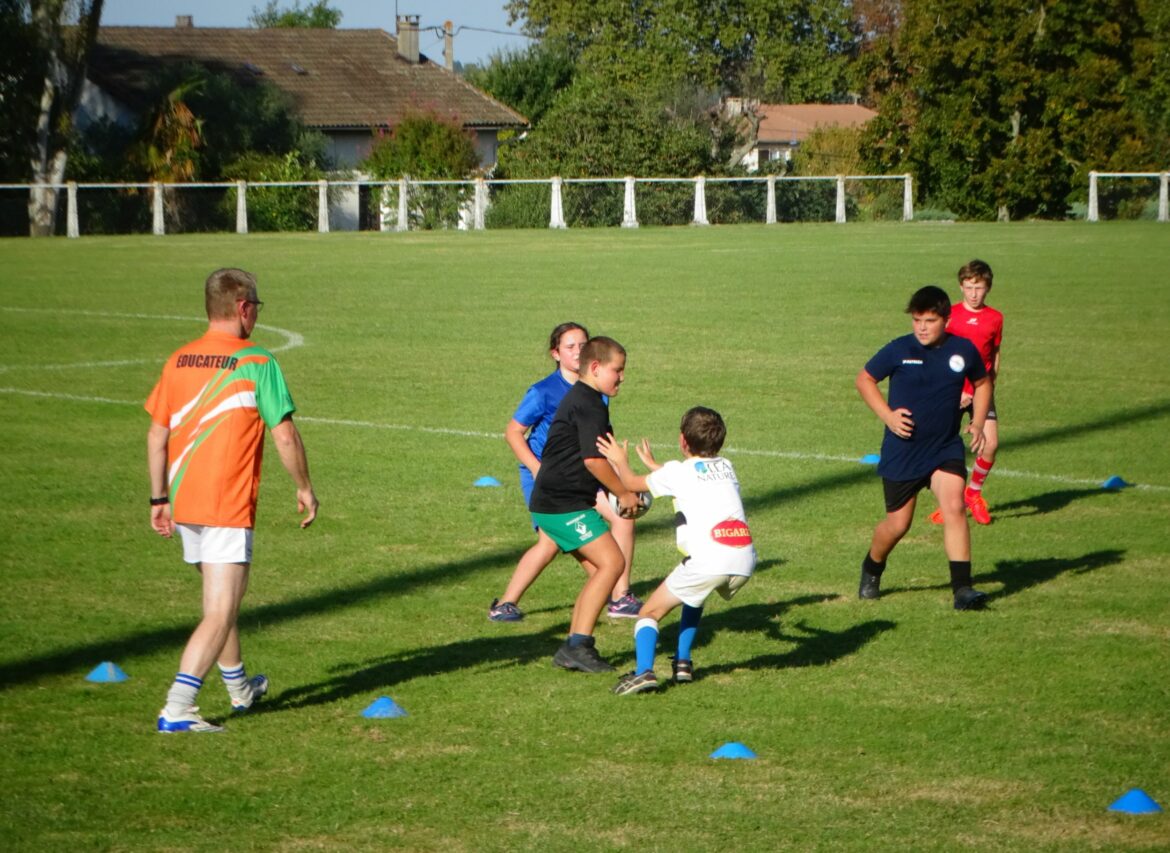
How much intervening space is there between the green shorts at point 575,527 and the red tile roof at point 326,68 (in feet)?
200

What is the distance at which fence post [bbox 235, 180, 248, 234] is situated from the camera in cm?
4638

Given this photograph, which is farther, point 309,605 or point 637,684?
point 309,605

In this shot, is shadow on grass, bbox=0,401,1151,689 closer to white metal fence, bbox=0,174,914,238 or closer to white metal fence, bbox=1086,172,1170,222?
white metal fence, bbox=0,174,914,238

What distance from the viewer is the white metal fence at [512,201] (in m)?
47.1

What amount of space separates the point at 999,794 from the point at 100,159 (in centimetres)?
4935

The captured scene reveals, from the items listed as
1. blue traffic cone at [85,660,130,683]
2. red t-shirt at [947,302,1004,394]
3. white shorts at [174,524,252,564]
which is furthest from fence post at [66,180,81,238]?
white shorts at [174,524,252,564]

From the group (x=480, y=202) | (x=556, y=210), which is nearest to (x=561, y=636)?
(x=556, y=210)

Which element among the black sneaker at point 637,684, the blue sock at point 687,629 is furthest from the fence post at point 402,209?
the black sneaker at point 637,684

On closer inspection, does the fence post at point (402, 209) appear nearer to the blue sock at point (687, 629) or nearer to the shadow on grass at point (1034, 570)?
the shadow on grass at point (1034, 570)

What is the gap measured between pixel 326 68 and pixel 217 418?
228 ft

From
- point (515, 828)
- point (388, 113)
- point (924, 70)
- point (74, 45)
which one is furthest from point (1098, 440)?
point (388, 113)

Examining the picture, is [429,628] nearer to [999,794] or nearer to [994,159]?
[999,794]

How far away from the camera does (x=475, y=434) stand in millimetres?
13211

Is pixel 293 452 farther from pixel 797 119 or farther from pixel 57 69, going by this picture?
pixel 797 119
